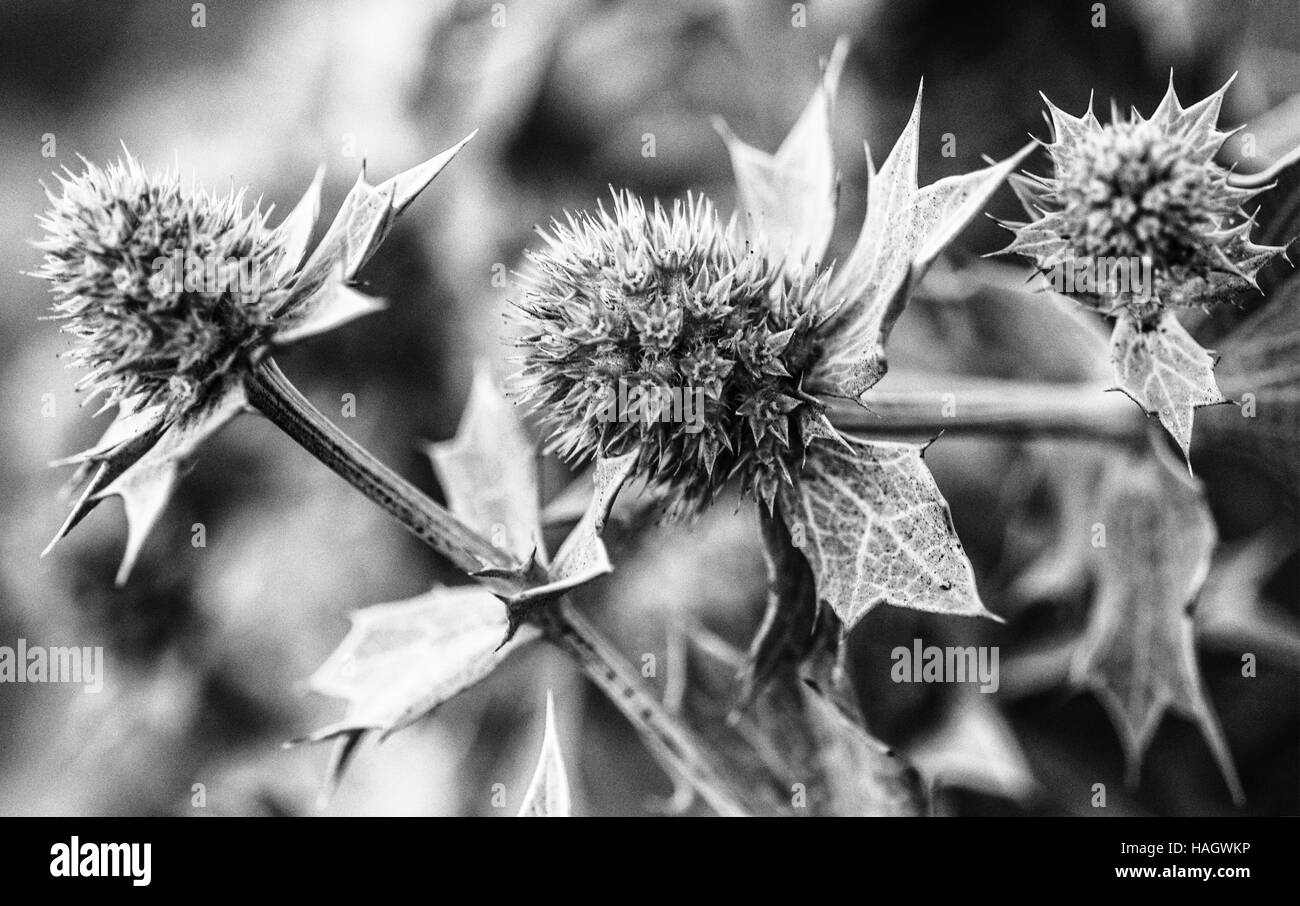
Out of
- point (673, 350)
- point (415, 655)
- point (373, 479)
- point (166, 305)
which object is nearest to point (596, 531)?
point (673, 350)

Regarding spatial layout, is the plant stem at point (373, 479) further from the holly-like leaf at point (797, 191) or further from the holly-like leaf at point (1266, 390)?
the holly-like leaf at point (1266, 390)

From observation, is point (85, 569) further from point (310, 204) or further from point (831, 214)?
point (831, 214)

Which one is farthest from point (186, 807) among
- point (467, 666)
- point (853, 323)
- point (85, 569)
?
point (853, 323)

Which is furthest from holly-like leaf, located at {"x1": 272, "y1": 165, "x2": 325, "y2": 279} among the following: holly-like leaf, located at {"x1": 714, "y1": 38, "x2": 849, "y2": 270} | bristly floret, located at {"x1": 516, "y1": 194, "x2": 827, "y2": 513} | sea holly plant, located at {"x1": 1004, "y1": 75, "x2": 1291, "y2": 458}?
sea holly plant, located at {"x1": 1004, "y1": 75, "x2": 1291, "y2": 458}

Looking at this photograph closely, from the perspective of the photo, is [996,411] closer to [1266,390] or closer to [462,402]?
[1266,390]

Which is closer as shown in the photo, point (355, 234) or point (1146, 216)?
point (1146, 216)
